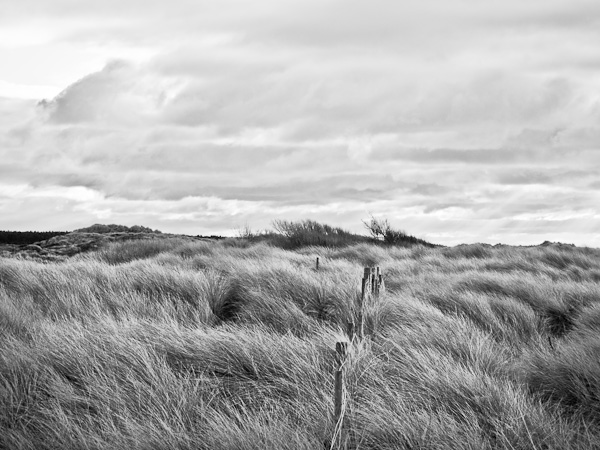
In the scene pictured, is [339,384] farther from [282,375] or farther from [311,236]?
[311,236]

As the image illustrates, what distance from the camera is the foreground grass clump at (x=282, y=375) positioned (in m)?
2.71

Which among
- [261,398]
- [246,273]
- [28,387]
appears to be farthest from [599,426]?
[246,273]

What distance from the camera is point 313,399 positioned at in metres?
3.09

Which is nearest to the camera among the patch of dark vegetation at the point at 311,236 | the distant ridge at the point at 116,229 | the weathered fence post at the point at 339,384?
the weathered fence post at the point at 339,384

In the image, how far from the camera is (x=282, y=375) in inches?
140

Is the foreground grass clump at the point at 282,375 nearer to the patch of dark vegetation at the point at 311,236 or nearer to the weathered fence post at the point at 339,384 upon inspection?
the weathered fence post at the point at 339,384

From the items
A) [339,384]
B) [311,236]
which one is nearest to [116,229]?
[311,236]

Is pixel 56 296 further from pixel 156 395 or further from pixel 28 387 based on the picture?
pixel 156 395

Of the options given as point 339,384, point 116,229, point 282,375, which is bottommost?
point 282,375

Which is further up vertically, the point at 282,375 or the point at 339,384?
the point at 339,384

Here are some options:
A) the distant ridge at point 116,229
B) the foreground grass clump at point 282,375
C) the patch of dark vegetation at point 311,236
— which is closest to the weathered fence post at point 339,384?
the foreground grass clump at point 282,375

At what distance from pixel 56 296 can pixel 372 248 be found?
895 cm

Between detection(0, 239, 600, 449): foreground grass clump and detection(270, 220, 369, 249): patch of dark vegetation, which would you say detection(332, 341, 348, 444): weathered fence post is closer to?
detection(0, 239, 600, 449): foreground grass clump

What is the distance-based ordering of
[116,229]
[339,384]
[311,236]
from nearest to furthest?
1. [339,384]
2. [311,236]
3. [116,229]
